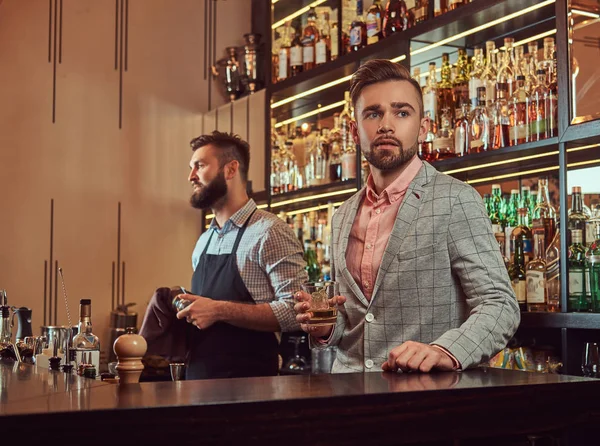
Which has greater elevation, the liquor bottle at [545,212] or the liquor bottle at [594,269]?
the liquor bottle at [545,212]

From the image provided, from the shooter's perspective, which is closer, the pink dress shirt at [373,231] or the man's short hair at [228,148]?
the pink dress shirt at [373,231]

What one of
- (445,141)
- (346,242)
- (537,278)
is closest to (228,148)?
(445,141)

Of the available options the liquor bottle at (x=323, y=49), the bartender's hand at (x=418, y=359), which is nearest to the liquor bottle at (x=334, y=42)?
the liquor bottle at (x=323, y=49)

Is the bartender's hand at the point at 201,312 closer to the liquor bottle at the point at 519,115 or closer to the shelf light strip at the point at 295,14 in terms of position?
the liquor bottle at the point at 519,115

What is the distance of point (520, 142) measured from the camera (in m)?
3.02

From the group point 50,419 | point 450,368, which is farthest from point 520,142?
point 50,419

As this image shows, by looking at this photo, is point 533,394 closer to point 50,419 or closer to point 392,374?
point 392,374

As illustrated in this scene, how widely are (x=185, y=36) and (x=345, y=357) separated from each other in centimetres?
401

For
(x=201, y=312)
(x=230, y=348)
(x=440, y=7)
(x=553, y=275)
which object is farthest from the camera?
(x=440, y=7)

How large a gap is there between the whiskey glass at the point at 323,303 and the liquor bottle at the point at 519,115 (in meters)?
1.46

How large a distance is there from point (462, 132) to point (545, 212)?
1.54 ft

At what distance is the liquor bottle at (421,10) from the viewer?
3.52 meters

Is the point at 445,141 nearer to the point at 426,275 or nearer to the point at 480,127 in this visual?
the point at 480,127

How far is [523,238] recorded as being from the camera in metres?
3.09
